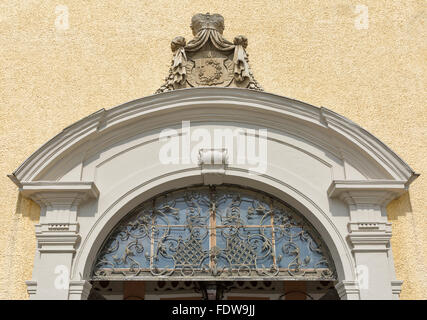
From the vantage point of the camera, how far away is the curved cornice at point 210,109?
666cm

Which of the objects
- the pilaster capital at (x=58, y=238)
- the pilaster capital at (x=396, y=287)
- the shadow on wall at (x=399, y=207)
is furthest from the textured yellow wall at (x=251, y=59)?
the pilaster capital at (x=396, y=287)

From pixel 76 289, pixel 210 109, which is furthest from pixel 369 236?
pixel 76 289

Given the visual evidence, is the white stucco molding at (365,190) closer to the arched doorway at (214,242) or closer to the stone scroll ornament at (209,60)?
the arched doorway at (214,242)

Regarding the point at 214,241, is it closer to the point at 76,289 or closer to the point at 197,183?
the point at 197,183

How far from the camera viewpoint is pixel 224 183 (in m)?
7.02

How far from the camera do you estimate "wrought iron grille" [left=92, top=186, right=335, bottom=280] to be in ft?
21.6

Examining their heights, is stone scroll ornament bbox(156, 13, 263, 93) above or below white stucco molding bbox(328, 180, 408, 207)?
above

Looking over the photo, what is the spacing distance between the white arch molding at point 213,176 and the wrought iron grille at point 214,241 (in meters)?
0.16

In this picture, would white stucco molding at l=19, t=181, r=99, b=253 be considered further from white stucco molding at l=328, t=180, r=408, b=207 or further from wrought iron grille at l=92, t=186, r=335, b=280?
white stucco molding at l=328, t=180, r=408, b=207

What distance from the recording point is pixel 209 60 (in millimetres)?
7512

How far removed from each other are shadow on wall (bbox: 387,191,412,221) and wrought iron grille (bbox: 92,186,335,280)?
2.78ft

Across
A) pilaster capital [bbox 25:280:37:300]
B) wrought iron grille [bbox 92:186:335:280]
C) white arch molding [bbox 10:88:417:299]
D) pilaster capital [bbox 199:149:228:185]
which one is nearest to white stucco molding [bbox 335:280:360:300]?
white arch molding [bbox 10:88:417:299]

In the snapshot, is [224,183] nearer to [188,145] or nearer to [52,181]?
[188,145]

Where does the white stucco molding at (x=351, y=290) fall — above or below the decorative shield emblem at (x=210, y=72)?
below
